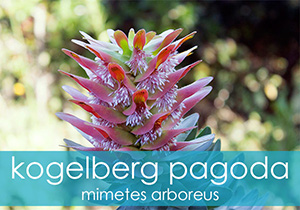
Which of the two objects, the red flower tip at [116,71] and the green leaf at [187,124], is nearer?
the red flower tip at [116,71]

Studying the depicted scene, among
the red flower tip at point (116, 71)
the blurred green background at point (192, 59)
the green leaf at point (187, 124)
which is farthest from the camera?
the blurred green background at point (192, 59)

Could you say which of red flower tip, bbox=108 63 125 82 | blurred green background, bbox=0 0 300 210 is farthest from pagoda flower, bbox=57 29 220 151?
blurred green background, bbox=0 0 300 210

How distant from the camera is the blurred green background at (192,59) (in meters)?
2.36

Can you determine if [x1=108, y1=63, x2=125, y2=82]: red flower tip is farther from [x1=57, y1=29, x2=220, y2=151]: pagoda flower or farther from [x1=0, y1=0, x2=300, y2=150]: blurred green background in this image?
[x1=0, y1=0, x2=300, y2=150]: blurred green background

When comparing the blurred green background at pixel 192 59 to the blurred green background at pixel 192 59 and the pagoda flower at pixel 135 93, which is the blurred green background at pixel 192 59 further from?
the pagoda flower at pixel 135 93

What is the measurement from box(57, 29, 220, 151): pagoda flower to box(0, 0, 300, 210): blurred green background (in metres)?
1.66

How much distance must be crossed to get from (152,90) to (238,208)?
0.29 metres

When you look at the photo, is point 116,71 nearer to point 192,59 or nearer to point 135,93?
point 135,93

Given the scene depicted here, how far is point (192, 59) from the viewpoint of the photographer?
2.88 m

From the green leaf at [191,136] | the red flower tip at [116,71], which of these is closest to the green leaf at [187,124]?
the green leaf at [191,136]

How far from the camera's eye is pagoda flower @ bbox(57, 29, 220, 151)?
50 centimetres

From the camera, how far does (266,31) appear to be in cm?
302

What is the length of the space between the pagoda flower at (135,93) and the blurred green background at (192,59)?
1.66 meters

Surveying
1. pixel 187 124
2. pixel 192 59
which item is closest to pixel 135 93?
pixel 187 124
